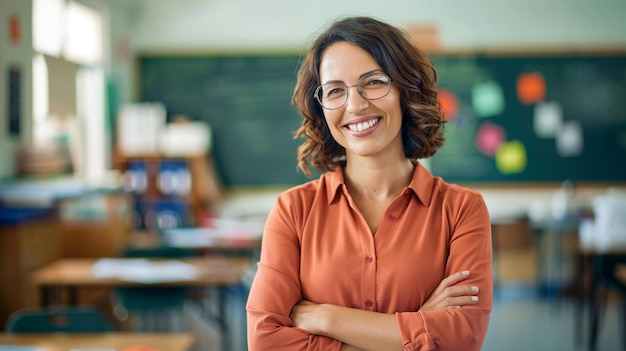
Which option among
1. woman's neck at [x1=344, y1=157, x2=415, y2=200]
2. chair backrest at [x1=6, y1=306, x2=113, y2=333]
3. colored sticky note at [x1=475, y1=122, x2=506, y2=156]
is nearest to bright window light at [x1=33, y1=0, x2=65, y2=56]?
chair backrest at [x1=6, y1=306, x2=113, y2=333]

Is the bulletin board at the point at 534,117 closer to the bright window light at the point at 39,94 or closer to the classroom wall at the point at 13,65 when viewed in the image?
the bright window light at the point at 39,94

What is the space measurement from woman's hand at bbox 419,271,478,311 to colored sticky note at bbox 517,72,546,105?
236 inches

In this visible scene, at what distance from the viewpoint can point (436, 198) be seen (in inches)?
65.4

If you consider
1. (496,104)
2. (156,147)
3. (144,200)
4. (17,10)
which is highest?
(17,10)

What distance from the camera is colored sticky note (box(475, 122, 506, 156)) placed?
23.7ft

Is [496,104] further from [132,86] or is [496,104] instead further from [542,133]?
[132,86]

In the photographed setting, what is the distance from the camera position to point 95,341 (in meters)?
2.52

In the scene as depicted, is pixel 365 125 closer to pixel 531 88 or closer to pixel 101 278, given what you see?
pixel 101 278

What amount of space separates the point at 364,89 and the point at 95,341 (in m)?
1.51

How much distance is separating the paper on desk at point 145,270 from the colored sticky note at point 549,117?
14.3 feet

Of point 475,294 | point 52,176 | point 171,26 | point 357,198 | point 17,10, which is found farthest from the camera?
point 171,26

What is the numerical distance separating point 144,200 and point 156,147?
0.52 meters

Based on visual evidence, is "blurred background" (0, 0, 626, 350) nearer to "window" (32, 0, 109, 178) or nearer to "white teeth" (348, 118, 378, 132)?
"window" (32, 0, 109, 178)

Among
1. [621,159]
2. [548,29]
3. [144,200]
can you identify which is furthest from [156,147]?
[621,159]
